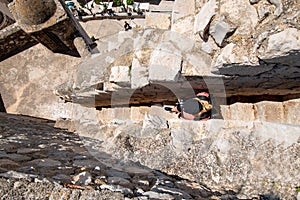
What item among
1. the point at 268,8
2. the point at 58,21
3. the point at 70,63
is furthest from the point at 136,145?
the point at 70,63

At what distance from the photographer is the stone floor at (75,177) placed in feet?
4.38

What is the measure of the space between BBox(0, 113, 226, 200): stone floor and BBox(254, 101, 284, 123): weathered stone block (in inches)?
59.3

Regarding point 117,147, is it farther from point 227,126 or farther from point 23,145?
point 227,126

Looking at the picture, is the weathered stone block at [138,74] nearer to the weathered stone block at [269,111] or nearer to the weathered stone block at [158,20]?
the weathered stone block at [158,20]

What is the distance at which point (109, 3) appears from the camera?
4707 millimetres

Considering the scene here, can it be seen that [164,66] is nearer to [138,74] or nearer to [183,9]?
[138,74]

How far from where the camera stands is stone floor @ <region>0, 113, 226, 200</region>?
133 centimetres

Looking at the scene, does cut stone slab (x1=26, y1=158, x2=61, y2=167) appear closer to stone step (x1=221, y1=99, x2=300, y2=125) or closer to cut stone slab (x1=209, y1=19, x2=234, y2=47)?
cut stone slab (x1=209, y1=19, x2=234, y2=47)

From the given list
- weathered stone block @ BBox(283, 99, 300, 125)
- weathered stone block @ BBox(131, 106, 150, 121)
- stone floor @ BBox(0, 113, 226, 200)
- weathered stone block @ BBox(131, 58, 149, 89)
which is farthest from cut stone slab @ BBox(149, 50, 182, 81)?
weathered stone block @ BBox(283, 99, 300, 125)

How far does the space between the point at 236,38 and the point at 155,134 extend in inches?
47.5

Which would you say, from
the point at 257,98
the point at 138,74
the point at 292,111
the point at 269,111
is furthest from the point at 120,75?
the point at 292,111

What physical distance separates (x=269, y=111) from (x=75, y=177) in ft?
7.65

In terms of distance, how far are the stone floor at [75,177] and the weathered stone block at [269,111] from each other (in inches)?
59.3

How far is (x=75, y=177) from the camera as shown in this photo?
5.24 ft
